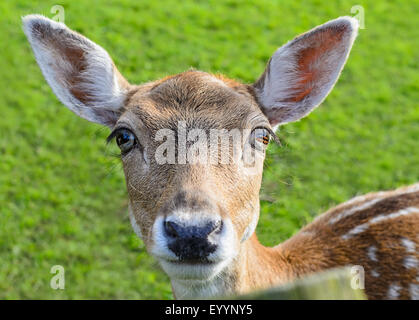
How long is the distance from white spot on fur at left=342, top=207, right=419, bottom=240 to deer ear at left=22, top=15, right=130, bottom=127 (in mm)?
2031

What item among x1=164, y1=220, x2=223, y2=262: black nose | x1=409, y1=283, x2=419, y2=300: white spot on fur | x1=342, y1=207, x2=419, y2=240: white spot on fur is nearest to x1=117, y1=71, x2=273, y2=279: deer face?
x1=164, y1=220, x2=223, y2=262: black nose

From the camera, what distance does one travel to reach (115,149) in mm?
7441

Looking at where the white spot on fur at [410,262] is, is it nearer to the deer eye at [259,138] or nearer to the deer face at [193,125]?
the deer face at [193,125]

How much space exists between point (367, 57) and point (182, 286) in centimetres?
765

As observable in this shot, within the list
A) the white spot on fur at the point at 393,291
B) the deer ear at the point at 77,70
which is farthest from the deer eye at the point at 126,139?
the white spot on fur at the point at 393,291

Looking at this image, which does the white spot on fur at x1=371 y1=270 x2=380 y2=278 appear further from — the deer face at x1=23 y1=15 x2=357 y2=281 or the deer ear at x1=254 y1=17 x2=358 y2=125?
the deer ear at x1=254 y1=17 x2=358 y2=125

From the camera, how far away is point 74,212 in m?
6.93

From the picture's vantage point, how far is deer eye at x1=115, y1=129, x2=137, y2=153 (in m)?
3.44

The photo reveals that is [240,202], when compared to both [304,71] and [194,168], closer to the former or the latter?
[194,168]

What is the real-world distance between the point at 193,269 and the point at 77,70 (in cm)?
192

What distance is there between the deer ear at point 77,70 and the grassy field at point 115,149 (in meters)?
0.75

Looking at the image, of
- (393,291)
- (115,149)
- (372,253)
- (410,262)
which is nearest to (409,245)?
(410,262)
